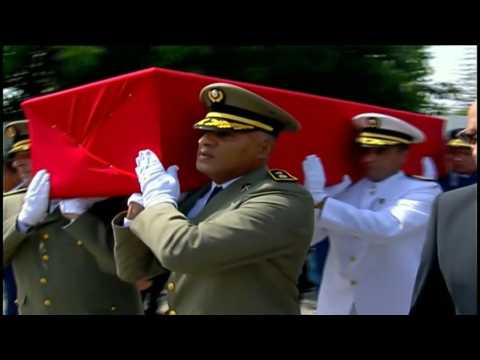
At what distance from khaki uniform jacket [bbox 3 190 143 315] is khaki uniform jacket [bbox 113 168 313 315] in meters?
0.68

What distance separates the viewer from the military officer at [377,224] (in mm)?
3877

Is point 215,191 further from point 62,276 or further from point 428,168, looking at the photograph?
point 428,168

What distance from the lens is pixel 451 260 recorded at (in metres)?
2.60

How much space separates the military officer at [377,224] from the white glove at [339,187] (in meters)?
0.06

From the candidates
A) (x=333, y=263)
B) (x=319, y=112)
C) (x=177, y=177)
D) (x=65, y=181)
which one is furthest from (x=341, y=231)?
(x=65, y=181)

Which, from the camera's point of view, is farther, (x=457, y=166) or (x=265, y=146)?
(x=457, y=166)

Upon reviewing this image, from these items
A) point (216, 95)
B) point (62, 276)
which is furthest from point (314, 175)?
point (62, 276)

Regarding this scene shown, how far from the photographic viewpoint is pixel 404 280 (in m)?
4.03

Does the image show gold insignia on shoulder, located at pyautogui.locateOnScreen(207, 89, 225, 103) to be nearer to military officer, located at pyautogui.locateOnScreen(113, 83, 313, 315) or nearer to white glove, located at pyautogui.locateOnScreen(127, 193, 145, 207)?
military officer, located at pyautogui.locateOnScreen(113, 83, 313, 315)

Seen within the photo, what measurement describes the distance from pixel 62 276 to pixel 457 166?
6.52ft

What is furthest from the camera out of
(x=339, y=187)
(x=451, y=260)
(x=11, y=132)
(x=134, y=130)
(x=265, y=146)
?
(x=11, y=132)

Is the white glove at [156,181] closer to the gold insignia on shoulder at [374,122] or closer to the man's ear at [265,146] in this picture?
the man's ear at [265,146]

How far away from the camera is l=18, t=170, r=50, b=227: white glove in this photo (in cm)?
364

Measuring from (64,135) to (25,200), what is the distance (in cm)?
38
